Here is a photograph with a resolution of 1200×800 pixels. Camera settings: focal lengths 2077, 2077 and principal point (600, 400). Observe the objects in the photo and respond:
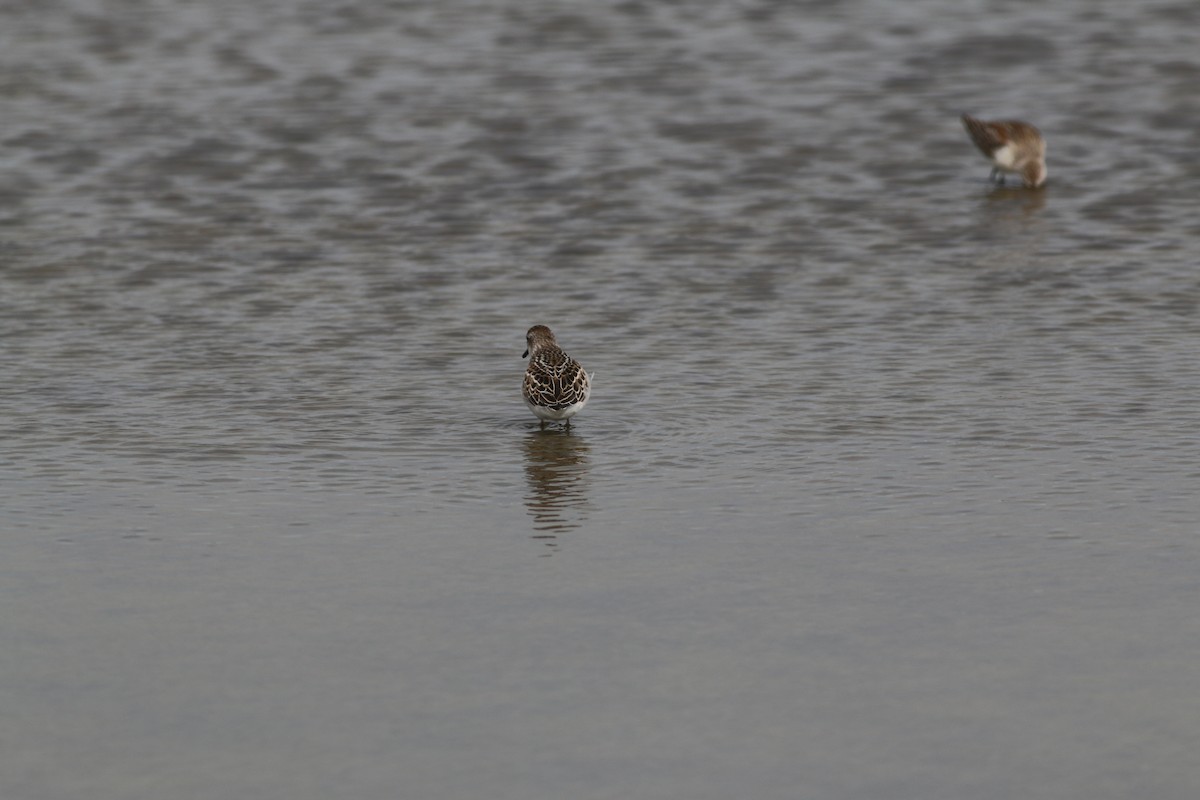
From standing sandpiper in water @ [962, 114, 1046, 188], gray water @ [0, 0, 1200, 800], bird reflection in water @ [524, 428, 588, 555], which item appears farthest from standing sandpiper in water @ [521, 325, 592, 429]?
standing sandpiper in water @ [962, 114, 1046, 188]

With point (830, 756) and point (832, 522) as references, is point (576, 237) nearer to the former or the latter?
point (832, 522)

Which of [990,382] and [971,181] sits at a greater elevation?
[971,181]

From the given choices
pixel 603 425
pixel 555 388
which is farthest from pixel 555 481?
pixel 603 425

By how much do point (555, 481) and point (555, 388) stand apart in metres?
0.99

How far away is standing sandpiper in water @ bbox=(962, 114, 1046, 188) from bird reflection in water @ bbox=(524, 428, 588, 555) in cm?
773

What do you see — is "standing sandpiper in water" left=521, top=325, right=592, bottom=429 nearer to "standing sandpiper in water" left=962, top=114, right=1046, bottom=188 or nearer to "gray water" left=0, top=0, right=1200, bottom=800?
"gray water" left=0, top=0, right=1200, bottom=800

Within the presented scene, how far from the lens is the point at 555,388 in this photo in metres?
10.5

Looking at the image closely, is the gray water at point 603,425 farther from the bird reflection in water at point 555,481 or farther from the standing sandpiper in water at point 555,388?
the standing sandpiper in water at point 555,388

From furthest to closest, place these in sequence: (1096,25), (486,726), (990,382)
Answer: (1096,25)
(990,382)
(486,726)

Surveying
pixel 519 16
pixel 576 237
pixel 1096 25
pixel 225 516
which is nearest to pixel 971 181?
pixel 576 237

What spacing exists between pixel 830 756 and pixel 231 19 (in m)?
20.5

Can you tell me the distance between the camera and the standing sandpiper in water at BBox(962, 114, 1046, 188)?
17344 mm

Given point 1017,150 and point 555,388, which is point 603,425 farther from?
point 1017,150

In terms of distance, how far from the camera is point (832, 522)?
8664 millimetres
